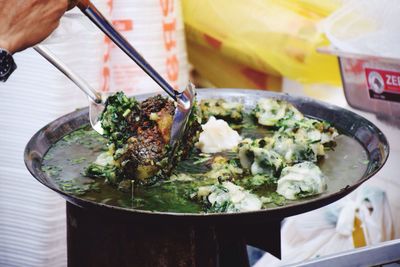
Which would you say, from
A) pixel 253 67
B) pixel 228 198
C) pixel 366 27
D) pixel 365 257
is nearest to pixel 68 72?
pixel 228 198

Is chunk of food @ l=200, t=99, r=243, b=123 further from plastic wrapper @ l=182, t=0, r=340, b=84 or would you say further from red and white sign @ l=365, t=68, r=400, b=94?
plastic wrapper @ l=182, t=0, r=340, b=84

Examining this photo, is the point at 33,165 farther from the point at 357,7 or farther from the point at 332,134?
the point at 357,7

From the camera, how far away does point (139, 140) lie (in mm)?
1818

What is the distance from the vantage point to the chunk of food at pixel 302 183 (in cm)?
166

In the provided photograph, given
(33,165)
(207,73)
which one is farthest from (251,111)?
(207,73)

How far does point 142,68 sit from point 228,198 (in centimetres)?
52

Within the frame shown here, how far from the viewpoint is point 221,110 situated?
2.34m

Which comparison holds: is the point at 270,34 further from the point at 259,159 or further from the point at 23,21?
the point at 23,21

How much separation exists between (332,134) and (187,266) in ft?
2.63

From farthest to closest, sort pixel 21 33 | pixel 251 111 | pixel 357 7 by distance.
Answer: pixel 357 7 < pixel 251 111 < pixel 21 33

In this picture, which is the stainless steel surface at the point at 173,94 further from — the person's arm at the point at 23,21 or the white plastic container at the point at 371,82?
the white plastic container at the point at 371,82

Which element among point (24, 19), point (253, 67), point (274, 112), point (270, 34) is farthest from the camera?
point (253, 67)

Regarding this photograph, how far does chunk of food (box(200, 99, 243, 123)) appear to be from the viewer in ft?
7.61

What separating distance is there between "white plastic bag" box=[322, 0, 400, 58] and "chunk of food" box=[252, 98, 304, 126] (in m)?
0.55
